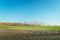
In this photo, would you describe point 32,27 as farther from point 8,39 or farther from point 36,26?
point 8,39

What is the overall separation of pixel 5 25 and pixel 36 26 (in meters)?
8.70

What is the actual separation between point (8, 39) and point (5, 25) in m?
28.5

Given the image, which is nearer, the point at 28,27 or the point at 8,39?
the point at 8,39

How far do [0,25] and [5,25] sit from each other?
1444mm

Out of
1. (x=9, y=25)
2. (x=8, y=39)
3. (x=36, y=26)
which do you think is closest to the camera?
(x=8, y=39)

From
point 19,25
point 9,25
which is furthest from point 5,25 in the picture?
point 19,25

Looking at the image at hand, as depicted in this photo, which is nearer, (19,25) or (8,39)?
(8,39)

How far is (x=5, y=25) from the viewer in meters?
48.5

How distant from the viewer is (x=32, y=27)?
152 ft

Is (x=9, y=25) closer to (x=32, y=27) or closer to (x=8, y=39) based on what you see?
(x=32, y=27)

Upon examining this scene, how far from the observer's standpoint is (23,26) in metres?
47.5

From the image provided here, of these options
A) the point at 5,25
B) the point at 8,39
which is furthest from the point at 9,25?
the point at 8,39

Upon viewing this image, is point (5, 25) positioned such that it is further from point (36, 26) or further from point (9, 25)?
point (36, 26)

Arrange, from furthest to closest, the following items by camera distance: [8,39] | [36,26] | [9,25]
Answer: [9,25]
[36,26]
[8,39]
